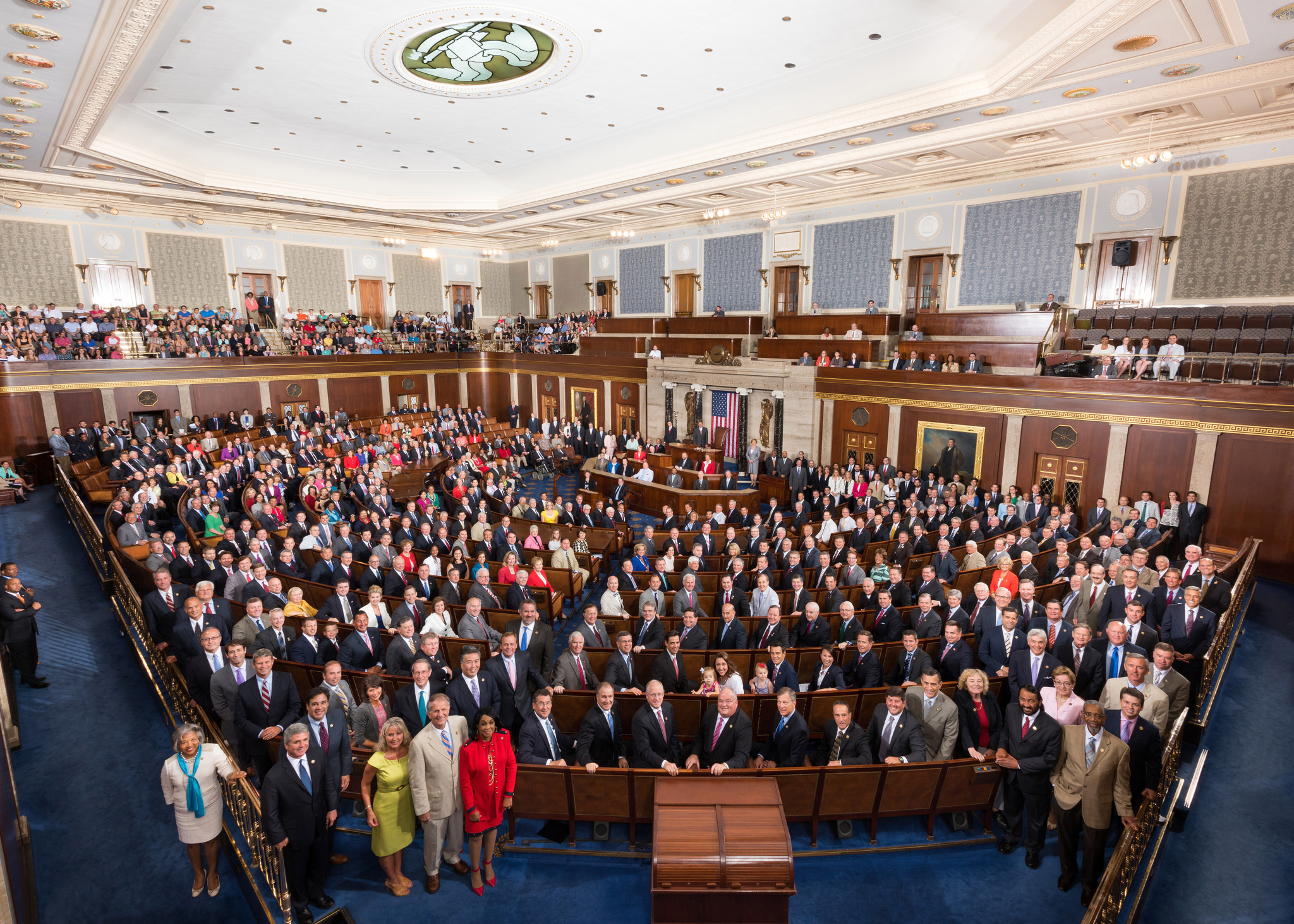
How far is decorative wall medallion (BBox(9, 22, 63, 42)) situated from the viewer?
26.3 ft

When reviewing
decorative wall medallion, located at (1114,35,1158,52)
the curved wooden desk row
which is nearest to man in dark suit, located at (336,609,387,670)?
the curved wooden desk row

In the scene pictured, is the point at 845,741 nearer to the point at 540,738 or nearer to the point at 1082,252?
the point at 540,738

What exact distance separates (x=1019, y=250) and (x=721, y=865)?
659 inches

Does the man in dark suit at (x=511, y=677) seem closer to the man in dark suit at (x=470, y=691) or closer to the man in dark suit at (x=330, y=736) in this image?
the man in dark suit at (x=470, y=691)

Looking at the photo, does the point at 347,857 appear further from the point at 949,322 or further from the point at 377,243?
the point at 377,243

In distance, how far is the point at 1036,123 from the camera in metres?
12.6

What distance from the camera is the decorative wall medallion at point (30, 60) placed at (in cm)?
892

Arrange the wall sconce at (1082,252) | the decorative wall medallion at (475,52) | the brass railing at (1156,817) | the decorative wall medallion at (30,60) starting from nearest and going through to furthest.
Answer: the brass railing at (1156,817) → the decorative wall medallion at (30,60) → the decorative wall medallion at (475,52) → the wall sconce at (1082,252)

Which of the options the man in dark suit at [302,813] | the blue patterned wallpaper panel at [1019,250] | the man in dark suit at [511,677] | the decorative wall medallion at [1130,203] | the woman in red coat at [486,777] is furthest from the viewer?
the blue patterned wallpaper panel at [1019,250]

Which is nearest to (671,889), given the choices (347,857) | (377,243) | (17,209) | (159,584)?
(347,857)

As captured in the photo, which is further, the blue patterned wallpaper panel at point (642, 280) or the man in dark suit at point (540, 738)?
the blue patterned wallpaper panel at point (642, 280)

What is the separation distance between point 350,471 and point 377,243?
46.8 ft

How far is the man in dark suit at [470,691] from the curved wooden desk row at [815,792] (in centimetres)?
59

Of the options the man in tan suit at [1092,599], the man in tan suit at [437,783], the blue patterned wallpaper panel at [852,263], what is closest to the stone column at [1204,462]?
the man in tan suit at [1092,599]
